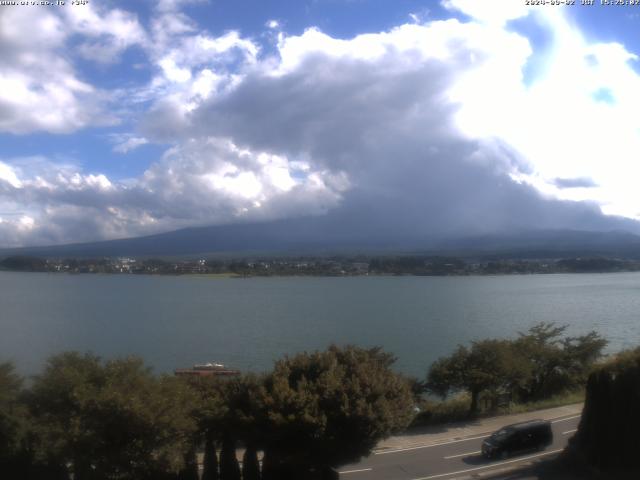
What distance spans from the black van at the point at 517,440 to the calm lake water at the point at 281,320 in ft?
42.5

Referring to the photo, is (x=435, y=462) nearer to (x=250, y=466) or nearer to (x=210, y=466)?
(x=250, y=466)

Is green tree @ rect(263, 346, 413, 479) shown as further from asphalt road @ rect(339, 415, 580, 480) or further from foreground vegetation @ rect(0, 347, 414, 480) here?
asphalt road @ rect(339, 415, 580, 480)

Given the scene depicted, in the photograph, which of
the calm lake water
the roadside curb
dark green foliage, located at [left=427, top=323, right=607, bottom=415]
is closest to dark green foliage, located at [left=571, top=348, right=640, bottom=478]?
the roadside curb

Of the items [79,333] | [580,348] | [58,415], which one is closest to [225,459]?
[58,415]

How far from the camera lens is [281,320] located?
41.3 meters

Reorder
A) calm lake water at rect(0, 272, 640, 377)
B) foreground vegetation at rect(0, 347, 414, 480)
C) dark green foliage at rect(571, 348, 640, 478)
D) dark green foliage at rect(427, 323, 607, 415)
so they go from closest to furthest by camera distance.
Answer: foreground vegetation at rect(0, 347, 414, 480), dark green foliage at rect(571, 348, 640, 478), dark green foliage at rect(427, 323, 607, 415), calm lake water at rect(0, 272, 640, 377)

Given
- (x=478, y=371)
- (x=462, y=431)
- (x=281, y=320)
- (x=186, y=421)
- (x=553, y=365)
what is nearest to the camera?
(x=186, y=421)

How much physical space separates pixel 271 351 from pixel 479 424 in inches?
662

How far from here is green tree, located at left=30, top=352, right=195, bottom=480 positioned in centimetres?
865

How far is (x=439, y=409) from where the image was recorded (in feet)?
51.3

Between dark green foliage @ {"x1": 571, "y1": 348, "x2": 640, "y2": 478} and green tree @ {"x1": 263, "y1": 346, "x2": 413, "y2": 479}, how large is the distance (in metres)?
2.93

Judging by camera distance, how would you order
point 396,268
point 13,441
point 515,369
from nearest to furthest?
point 13,441 → point 515,369 → point 396,268

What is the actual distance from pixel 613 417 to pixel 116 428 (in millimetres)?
7504

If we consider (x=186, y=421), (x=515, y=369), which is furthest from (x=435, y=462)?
(x=515, y=369)
